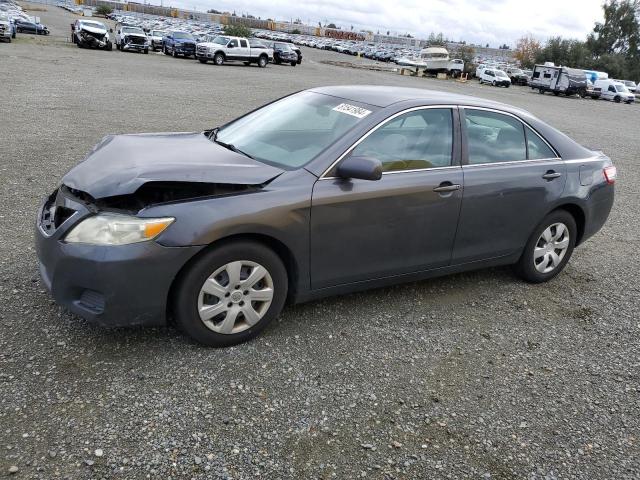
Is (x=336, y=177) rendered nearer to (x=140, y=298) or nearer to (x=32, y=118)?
(x=140, y=298)

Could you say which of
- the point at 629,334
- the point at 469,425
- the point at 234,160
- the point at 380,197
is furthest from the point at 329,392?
the point at 629,334

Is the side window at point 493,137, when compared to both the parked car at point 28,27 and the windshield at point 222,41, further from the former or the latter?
the parked car at point 28,27

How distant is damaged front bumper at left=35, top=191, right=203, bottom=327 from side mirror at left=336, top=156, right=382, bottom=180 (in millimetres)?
1066

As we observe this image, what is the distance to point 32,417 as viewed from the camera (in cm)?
277

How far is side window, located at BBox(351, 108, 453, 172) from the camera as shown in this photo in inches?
152

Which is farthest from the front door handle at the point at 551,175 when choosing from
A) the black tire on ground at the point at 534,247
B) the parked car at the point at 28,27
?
the parked car at the point at 28,27

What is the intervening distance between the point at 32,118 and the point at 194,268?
9.14m

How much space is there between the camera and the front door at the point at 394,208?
3.62 m

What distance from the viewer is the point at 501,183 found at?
170 inches

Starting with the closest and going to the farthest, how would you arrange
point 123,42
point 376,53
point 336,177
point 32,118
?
point 336,177 < point 32,118 < point 123,42 < point 376,53

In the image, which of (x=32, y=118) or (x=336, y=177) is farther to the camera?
(x=32, y=118)

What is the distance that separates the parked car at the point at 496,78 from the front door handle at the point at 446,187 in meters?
48.0

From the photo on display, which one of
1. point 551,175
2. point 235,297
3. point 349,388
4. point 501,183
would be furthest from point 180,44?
point 349,388

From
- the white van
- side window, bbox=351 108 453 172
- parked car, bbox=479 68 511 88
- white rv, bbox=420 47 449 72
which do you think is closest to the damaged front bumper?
side window, bbox=351 108 453 172
